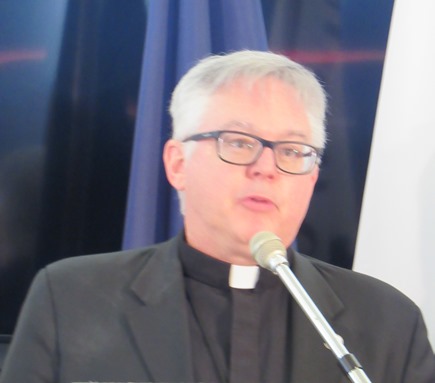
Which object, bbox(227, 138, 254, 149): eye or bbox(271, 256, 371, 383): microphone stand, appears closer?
bbox(271, 256, 371, 383): microphone stand

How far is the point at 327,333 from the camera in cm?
84

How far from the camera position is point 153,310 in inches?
51.2

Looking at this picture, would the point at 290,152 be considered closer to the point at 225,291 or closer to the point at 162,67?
the point at 225,291

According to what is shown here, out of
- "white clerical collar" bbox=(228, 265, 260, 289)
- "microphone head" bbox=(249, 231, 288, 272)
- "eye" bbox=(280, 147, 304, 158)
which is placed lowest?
"white clerical collar" bbox=(228, 265, 260, 289)

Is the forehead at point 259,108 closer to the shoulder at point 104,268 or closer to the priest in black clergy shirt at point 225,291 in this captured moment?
the priest in black clergy shirt at point 225,291

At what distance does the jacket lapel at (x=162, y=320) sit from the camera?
1218 mm

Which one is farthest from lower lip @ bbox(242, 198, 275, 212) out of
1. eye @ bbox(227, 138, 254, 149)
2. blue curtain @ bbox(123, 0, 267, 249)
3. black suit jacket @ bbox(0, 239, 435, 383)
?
blue curtain @ bbox(123, 0, 267, 249)

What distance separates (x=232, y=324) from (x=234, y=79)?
52 centimetres

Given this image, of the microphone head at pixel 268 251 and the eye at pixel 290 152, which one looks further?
the eye at pixel 290 152

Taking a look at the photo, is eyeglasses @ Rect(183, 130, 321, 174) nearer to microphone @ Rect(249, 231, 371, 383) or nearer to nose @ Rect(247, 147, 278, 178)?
nose @ Rect(247, 147, 278, 178)

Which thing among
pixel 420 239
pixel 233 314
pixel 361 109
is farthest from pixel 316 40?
pixel 233 314

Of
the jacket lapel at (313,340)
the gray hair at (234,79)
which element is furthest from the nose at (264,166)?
the jacket lapel at (313,340)

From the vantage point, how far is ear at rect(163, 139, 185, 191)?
1.38 m

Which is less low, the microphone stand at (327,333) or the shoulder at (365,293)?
the microphone stand at (327,333)
